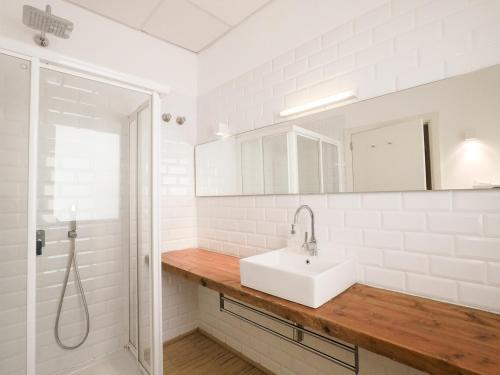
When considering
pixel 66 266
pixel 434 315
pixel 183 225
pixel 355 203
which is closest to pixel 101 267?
pixel 66 266

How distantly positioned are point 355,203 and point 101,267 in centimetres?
180

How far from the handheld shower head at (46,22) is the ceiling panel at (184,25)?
697mm

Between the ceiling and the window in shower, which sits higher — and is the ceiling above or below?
above

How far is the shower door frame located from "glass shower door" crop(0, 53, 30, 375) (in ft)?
0.11

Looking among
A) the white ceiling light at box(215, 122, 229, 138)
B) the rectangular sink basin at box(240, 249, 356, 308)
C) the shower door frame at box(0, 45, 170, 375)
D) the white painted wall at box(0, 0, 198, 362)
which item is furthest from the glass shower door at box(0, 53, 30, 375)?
the white ceiling light at box(215, 122, 229, 138)

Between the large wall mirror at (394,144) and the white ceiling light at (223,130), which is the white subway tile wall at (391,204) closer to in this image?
the large wall mirror at (394,144)

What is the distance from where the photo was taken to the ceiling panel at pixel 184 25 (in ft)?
6.67

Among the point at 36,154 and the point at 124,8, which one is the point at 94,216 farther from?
the point at 124,8

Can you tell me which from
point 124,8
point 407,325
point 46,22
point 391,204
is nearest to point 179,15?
point 124,8

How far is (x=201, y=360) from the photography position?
208 centimetres

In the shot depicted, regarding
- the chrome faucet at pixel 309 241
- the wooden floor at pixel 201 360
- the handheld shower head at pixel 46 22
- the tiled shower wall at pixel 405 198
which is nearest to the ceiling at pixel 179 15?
the handheld shower head at pixel 46 22

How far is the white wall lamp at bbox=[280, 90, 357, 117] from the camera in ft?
4.89

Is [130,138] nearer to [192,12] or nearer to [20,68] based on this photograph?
[20,68]

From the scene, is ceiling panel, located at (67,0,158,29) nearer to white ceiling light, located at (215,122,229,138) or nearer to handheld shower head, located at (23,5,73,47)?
handheld shower head, located at (23,5,73,47)
